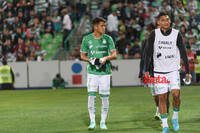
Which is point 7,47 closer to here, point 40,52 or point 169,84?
point 40,52

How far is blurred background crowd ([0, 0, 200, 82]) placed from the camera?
83.6 ft

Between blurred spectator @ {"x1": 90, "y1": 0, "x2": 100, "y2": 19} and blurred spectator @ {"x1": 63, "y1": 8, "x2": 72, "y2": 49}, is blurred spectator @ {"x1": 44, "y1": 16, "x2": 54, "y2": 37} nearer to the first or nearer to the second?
blurred spectator @ {"x1": 63, "y1": 8, "x2": 72, "y2": 49}

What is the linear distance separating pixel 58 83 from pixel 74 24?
199 inches

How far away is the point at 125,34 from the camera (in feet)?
86.1

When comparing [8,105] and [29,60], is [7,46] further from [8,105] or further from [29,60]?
[8,105]

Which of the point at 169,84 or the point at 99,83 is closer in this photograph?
the point at 169,84

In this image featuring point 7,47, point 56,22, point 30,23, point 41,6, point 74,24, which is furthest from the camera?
point 41,6

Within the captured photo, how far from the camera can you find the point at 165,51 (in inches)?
373

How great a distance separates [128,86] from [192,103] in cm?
855

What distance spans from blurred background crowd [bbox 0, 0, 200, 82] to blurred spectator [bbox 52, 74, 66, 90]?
163 cm

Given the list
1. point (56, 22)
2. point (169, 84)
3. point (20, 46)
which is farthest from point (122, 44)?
point (169, 84)

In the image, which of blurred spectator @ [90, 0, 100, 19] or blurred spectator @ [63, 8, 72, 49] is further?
blurred spectator @ [90, 0, 100, 19]

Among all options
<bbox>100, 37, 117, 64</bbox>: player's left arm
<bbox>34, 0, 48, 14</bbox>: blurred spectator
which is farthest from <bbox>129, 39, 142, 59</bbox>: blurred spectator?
<bbox>100, 37, 117, 64</bbox>: player's left arm

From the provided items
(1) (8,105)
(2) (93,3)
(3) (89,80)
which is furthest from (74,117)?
(2) (93,3)
